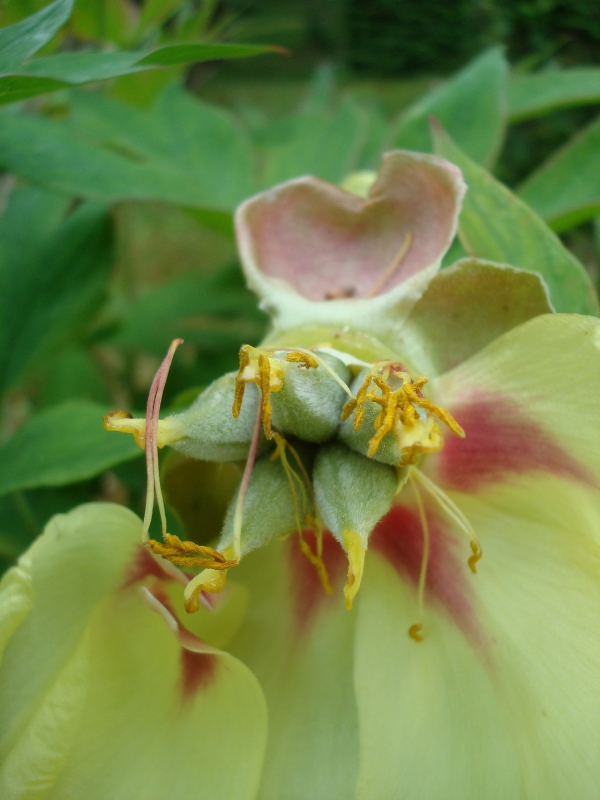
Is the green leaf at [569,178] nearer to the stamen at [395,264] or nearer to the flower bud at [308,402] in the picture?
the stamen at [395,264]

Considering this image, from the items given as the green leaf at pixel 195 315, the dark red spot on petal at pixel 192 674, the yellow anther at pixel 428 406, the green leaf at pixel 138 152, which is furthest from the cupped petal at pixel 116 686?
the green leaf at pixel 195 315

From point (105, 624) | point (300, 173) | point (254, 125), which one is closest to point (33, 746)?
point (105, 624)

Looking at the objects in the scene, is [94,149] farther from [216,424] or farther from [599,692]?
[599,692]

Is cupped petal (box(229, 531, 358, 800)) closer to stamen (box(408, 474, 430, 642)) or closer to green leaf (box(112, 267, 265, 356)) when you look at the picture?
stamen (box(408, 474, 430, 642))

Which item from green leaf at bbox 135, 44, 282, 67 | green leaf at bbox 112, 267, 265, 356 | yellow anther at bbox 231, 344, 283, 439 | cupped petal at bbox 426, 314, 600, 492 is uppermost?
green leaf at bbox 135, 44, 282, 67

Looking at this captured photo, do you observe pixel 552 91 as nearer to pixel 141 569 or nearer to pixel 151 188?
pixel 151 188

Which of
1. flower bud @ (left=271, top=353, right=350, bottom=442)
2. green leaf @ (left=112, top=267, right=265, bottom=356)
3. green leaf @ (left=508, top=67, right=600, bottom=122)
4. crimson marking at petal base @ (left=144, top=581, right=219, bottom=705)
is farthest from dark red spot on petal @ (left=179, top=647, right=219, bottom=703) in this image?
green leaf @ (left=508, top=67, right=600, bottom=122)
